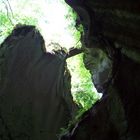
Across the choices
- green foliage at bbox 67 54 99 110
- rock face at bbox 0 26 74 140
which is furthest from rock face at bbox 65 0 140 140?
green foliage at bbox 67 54 99 110

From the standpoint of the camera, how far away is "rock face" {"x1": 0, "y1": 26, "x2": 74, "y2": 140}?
13094mm

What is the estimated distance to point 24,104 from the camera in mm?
13227

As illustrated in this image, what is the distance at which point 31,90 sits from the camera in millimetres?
13391

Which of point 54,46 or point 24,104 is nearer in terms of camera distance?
point 24,104

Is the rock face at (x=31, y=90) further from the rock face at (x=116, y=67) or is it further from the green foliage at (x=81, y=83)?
the rock face at (x=116, y=67)

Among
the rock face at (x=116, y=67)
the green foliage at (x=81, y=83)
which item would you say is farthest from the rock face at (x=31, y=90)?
the rock face at (x=116, y=67)

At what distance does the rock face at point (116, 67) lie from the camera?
6504 mm

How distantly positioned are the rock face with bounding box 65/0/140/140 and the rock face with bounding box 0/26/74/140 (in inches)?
207

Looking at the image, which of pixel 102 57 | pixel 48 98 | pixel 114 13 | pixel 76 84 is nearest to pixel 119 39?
pixel 114 13

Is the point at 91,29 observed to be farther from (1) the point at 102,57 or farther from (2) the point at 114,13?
(1) the point at 102,57

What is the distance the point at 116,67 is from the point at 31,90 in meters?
6.45

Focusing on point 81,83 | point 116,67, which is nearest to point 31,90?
point 81,83

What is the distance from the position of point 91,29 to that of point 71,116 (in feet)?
20.3

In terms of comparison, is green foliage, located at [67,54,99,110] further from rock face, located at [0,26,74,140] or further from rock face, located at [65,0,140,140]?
rock face, located at [65,0,140,140]
